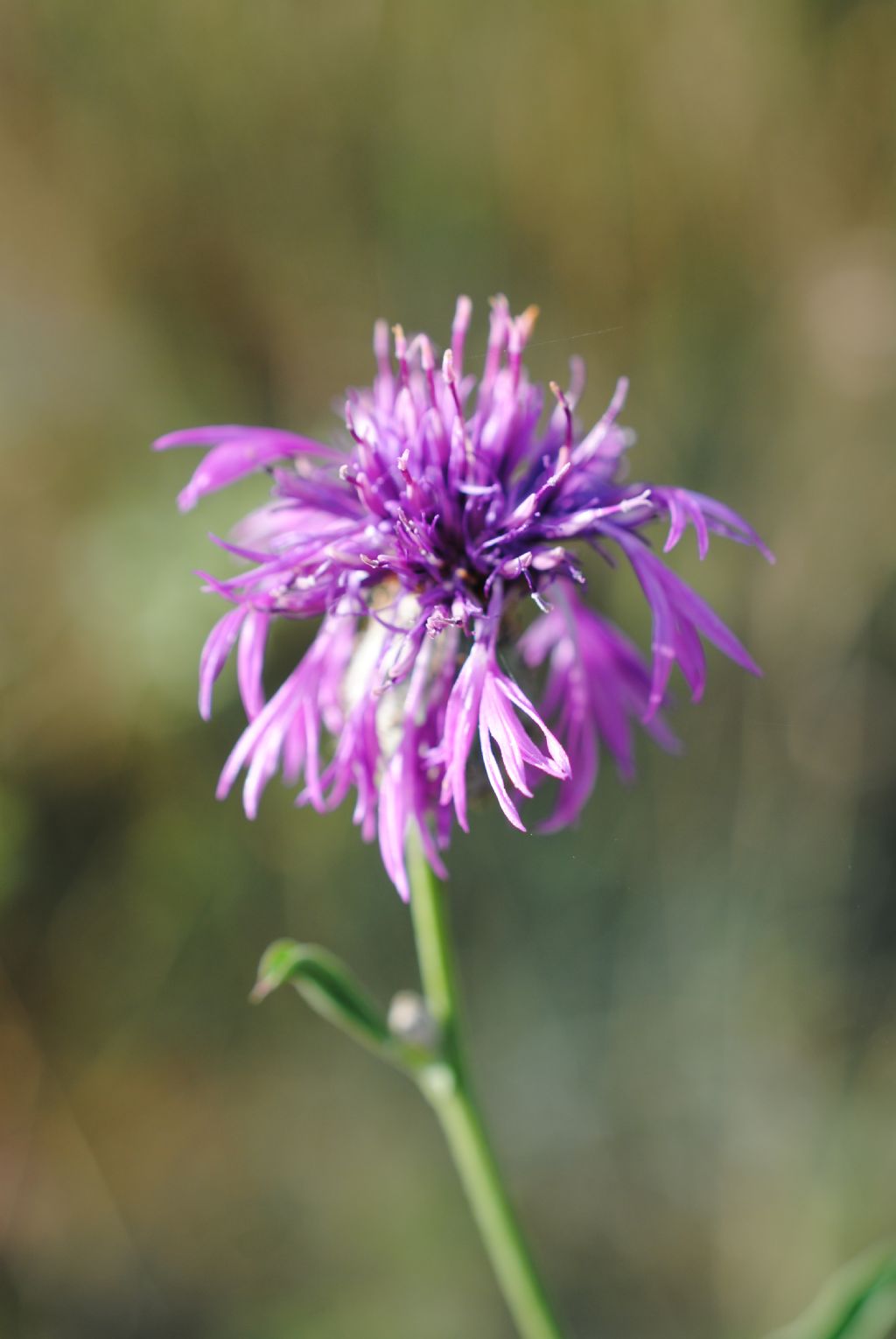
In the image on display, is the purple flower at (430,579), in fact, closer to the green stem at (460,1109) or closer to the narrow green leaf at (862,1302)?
the green stem at (460,1109)

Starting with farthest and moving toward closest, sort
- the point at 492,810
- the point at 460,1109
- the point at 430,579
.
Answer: the point at 492,810
the point at 460,1109
the point at 430,579

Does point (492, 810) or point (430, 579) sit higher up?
point (430, 579)

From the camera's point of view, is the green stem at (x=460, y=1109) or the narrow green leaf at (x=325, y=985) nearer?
the narrow green leaf at (x=325, y=985)

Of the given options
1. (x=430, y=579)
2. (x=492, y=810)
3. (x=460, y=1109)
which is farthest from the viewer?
(x=492, y=810)

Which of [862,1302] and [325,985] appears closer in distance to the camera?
[325,985]

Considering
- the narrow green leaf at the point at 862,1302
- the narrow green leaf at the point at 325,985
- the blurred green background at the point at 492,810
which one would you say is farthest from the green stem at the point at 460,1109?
the blurred green background at the point at 492,810

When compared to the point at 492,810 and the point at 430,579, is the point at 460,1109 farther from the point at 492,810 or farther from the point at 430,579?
the point at 492,810

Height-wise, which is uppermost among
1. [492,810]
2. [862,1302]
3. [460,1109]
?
[492,810]

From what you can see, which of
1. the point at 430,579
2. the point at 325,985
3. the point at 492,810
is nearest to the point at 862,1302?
the point at 325,985
